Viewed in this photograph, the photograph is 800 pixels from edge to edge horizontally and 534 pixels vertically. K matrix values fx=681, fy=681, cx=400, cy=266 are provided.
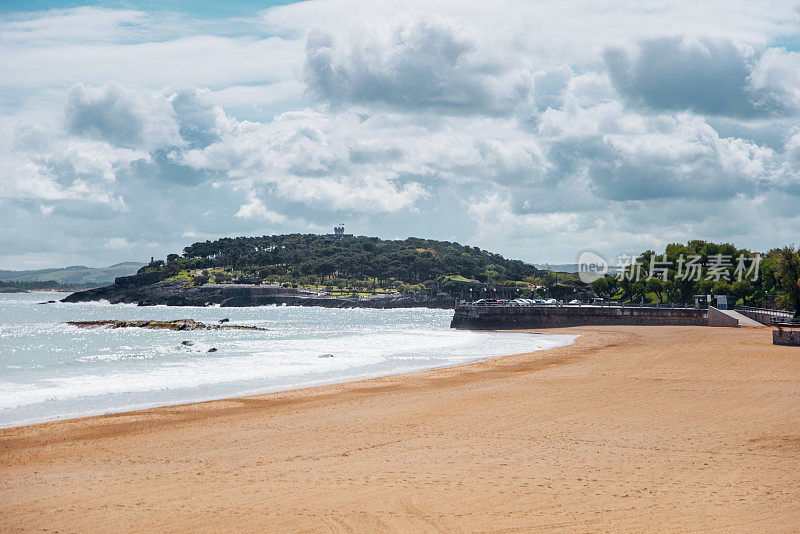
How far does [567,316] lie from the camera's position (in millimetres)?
71375

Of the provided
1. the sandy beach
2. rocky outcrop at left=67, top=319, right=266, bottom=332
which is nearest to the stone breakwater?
the sandy beach

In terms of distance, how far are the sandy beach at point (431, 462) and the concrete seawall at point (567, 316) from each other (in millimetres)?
43692

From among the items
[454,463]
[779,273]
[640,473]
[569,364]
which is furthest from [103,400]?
[779,273]

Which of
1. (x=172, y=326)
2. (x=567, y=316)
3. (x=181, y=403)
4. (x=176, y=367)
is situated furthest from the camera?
(x=172, y=326)

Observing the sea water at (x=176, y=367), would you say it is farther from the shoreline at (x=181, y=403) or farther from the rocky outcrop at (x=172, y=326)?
the rocky outcrop at (x=172, y=326)

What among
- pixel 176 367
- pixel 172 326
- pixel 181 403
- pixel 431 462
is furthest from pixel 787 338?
pixel 172 326

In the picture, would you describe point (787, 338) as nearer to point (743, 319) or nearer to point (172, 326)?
point (743, 319)

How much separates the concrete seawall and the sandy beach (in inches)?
1720

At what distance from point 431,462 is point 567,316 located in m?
61.0

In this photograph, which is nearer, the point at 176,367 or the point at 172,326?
the point at 176,367

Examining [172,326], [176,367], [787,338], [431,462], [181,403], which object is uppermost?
[787,338]

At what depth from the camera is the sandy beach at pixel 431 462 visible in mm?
9641

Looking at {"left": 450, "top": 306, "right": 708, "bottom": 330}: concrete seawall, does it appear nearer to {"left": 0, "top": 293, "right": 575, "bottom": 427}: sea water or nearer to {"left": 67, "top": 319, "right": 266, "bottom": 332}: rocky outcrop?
{"left": 0, "top": 293, "right": 575, "bottom": 427}: sea water

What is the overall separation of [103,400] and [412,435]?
42.5ft
